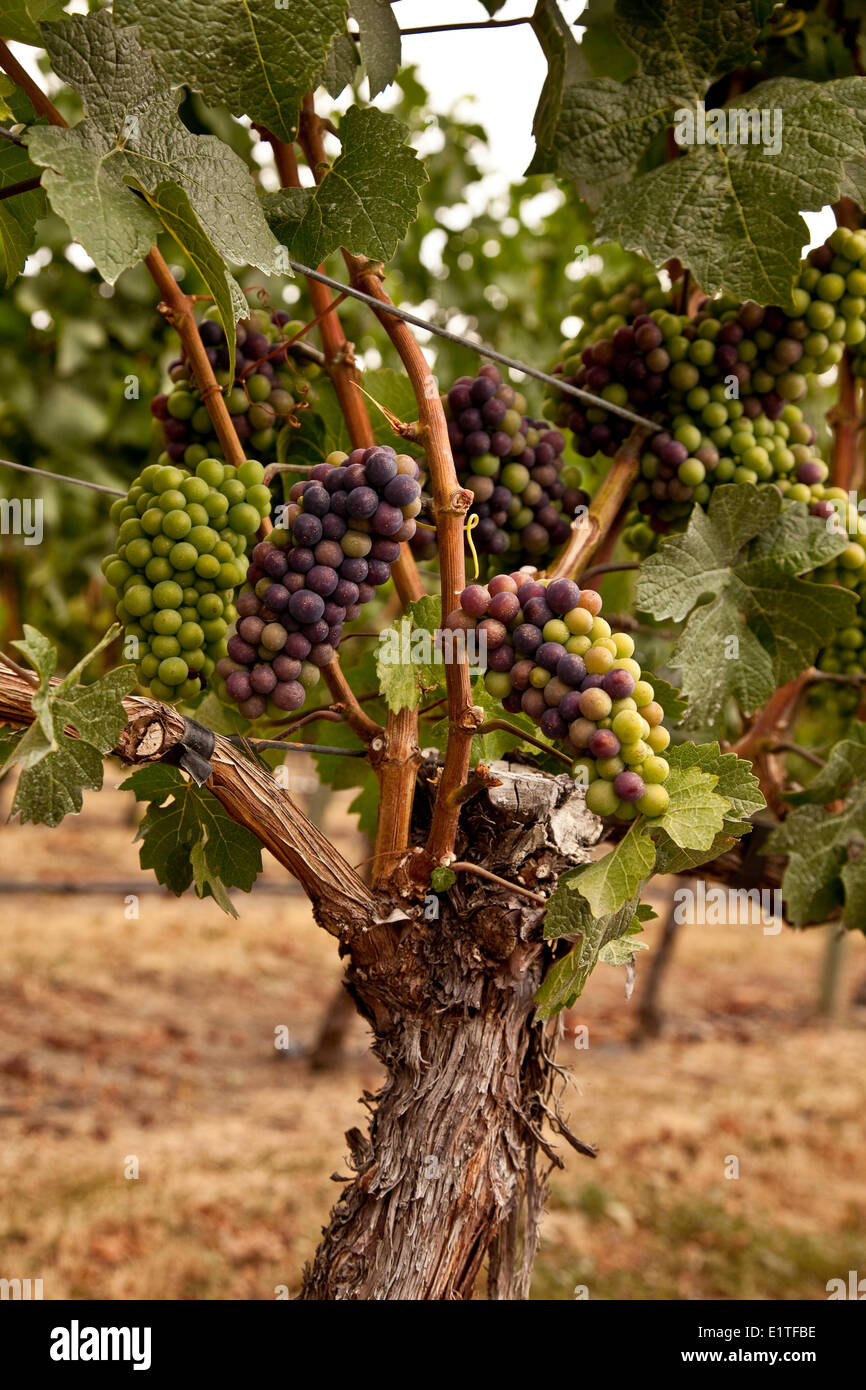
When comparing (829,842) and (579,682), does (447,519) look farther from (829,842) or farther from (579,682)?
(829,842)

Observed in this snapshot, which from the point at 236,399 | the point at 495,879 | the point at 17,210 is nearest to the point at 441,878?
the point at 495,879

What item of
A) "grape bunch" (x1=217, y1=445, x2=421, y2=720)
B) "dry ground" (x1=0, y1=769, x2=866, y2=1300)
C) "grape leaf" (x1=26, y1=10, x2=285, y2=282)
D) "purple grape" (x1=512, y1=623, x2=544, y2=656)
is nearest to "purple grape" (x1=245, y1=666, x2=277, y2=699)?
"grape bunch" (x1=217, y1=445, x2=421, y2=720)

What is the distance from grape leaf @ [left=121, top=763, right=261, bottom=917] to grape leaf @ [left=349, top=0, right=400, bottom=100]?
728 mm

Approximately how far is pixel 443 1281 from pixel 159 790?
0.58 meters

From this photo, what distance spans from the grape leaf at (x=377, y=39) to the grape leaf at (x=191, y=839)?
73 centimetres

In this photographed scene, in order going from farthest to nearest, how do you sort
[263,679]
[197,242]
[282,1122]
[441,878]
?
[282,1122], [441,878], [263,679], [197,242]

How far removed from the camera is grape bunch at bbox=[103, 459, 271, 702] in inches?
39.0

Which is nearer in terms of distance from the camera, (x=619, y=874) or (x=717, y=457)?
(x=619, y=874)

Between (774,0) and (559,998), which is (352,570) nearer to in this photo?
(559,998)

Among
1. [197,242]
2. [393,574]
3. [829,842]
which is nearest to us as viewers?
[197,242]

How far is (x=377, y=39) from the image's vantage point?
1127 millimetres

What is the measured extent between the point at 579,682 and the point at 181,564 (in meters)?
0.37

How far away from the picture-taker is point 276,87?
0.97m

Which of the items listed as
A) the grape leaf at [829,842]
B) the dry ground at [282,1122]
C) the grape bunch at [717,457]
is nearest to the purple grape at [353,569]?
the grape bunch at [717,457]
